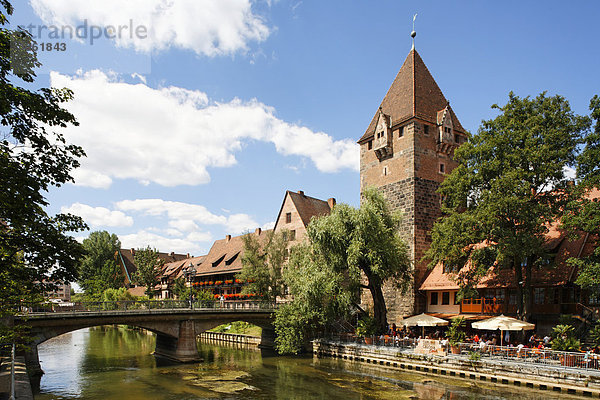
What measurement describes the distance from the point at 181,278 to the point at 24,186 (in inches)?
2362

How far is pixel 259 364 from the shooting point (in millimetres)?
33438

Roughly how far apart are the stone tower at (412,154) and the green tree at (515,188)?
782 centimetres

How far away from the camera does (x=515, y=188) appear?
27375 millimetres

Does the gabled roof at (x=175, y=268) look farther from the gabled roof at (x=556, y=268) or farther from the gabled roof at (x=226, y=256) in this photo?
the gabled roof at (x=556, y=268)

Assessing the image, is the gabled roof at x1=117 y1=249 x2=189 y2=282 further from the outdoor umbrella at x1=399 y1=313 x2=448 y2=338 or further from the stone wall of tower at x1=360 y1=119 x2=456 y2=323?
the outdoor umbrella at x1=399 y1=313 x2=448 y2=338

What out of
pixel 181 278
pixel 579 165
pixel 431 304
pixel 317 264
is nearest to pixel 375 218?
pixel 317 264

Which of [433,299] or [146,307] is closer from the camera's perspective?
[146,307]

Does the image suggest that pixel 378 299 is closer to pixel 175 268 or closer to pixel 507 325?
pixel 507 325

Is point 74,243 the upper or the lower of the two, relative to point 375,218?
lower

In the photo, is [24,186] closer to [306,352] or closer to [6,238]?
[6,238]

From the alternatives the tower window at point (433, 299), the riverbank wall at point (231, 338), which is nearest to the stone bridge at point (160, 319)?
the riverbank wall at point (231, 338)

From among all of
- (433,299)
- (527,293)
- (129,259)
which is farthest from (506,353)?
(129,259)

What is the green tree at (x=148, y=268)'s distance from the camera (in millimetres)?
73062

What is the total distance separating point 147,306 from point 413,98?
2859cm
